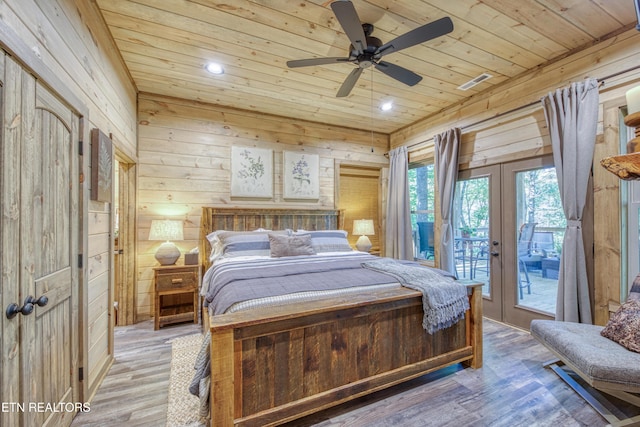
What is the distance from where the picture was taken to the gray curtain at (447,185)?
3.73 metres

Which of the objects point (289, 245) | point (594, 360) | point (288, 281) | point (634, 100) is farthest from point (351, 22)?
point (594, 360)

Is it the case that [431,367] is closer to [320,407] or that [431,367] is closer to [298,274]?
[320,407]

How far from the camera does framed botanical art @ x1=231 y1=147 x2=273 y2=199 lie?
3.97 meters

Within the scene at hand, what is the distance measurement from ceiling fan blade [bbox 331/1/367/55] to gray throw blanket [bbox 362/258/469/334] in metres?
1.79

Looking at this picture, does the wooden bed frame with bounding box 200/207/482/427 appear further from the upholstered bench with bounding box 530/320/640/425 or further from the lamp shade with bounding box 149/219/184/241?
the lamp shade with bounding box 149/219/184/241

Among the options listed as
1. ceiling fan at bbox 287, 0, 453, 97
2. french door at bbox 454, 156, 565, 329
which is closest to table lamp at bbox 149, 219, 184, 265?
ceiling fan at bbox 287, 0, 453, 97

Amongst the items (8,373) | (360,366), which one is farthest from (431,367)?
(8,373)

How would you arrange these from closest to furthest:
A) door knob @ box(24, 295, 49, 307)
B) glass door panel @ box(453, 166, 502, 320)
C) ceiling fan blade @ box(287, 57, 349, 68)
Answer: door knob @ box(24, 295, 49, 307), ceiling fan blade @ box(287, 57, 349, 68), glass door panel @ box(453, 166, 502, 320)

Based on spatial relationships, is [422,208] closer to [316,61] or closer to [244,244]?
[244,244]

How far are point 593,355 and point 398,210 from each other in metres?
3.09

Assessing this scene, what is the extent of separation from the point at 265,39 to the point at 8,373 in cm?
268

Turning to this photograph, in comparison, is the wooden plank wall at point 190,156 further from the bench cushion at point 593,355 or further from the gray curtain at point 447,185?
the bench cushion at point 593,355

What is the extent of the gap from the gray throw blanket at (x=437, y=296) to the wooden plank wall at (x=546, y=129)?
1398 mm

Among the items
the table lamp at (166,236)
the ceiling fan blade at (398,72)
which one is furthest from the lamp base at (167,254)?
the ceiling fan blade at (398,72)
